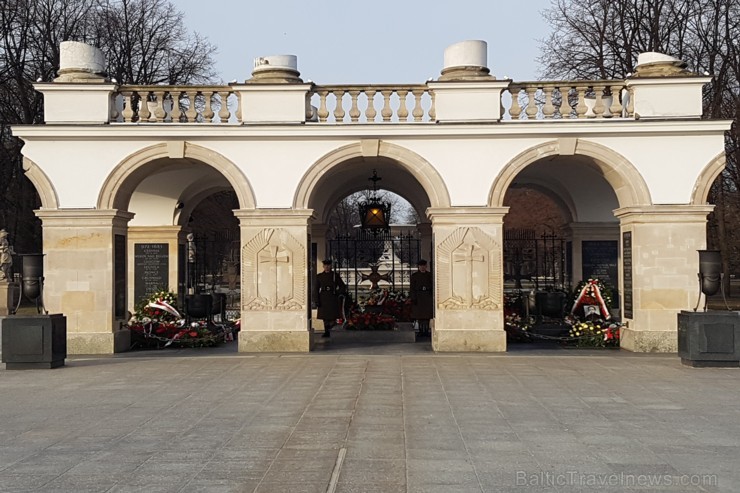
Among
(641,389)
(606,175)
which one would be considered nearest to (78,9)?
(606,175)

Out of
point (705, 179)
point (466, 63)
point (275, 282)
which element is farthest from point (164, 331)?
point (705, 179)

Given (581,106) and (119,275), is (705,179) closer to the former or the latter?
(581,106)

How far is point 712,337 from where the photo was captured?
12250 mm

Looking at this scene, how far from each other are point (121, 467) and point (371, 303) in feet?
41.8

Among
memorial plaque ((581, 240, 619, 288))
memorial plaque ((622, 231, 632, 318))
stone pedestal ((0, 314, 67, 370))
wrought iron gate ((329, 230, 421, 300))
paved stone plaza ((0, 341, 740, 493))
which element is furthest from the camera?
wrought iron gate ((329, 230, 421, 300))

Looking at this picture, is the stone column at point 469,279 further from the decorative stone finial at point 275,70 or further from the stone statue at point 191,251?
the stone statue at point 191,251

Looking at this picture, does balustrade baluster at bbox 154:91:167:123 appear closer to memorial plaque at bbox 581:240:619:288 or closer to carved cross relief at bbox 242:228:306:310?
carved cross relief at bbox 242:228:306:310

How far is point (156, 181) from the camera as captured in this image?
18.2 metres

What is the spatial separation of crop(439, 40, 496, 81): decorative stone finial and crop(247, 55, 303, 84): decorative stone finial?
274cm

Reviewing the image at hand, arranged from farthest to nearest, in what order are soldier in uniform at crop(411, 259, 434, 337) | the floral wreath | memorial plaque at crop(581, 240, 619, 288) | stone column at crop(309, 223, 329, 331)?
stone column at crop(309, 223, 329, 331), memorial plaque at crop(581, 240, 619, 288), soldier in uniform at crop(411, 259, 434, 337), the floral wreath

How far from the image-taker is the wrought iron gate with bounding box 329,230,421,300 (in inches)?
800

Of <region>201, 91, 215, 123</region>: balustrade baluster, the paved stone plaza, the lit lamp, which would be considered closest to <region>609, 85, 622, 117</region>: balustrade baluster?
the paved stone plaza

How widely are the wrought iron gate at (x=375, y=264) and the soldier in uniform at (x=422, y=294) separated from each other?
166cm

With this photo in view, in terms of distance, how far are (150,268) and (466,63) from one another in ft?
28.2
